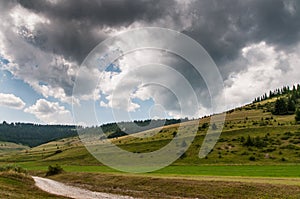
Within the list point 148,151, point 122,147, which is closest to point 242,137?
point 148,151

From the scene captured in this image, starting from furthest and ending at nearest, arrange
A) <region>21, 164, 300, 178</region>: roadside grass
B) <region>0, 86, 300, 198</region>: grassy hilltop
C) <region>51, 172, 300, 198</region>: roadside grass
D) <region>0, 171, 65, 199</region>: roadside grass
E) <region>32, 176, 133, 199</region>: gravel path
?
1. <region>21, 164, 300, 178</region>: roadside grass
2. <region>32, 176, 133, 199</region>: gravel path
3. <region>0, 86, 300, 198</region>: grassy hilltop
4. <region>51, 172, 300, 198</region>: roadside grass
5. <region>0, 171, 65, 199</region>: roadside grass

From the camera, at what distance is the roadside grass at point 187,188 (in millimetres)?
40922

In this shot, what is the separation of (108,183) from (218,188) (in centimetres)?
2970

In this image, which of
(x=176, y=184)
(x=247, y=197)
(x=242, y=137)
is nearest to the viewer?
Answer: (x=247, y=197)

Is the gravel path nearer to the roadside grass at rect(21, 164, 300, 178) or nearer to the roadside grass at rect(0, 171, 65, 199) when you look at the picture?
the roadside grass at rect(0, 171, 65, 199)

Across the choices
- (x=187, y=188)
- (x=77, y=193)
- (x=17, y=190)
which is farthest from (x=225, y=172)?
(x=17, y=190)

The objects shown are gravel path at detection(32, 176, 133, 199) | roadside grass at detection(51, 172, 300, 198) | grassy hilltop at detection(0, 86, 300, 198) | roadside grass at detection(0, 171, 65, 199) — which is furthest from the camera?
gravel path at detection(32, 176, 133, 199)

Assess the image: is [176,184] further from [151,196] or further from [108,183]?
[108,183]

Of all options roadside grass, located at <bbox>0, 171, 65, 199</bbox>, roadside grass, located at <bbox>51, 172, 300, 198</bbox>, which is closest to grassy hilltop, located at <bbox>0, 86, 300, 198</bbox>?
roadside grass, located at <bbox>51, 172, 300, 198</bbox>

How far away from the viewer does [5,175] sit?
6719 centimetres

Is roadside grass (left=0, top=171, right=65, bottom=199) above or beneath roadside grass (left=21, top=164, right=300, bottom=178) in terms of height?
beneath

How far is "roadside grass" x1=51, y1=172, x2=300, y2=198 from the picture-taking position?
4092 cm

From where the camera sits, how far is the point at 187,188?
50969mm

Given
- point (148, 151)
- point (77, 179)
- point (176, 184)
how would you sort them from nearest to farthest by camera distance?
point (176, 184) → point (77, 179) → point (148, 151)
